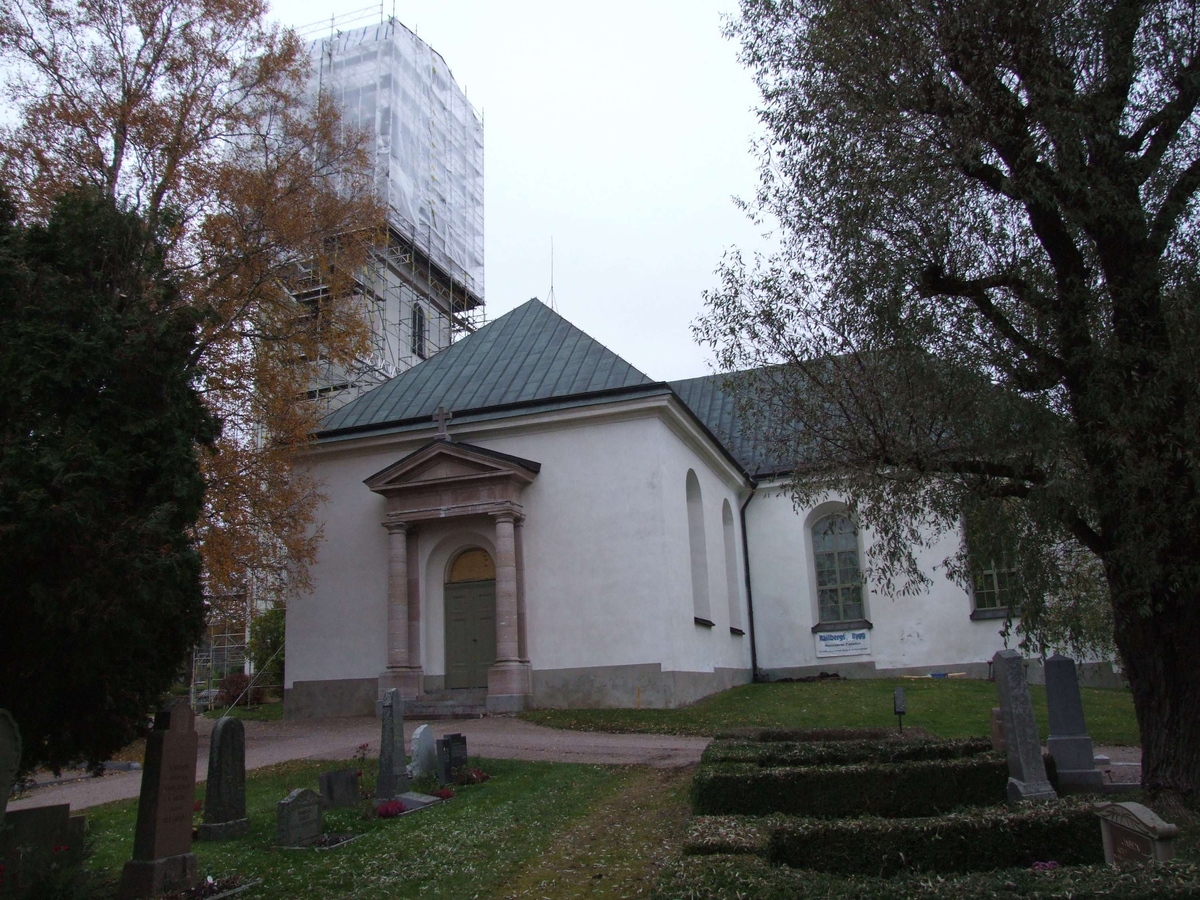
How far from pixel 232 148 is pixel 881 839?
613 inches

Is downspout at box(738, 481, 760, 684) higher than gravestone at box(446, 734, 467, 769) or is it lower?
higher

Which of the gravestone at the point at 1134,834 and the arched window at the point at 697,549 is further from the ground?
the arched window at the point at 697,549

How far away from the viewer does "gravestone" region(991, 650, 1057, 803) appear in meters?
8.59

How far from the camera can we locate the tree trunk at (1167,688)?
26.7 feet

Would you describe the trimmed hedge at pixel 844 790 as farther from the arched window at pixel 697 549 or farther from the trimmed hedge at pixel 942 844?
the arched window at pixel 697 549

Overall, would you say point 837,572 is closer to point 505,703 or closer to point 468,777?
point 505,703

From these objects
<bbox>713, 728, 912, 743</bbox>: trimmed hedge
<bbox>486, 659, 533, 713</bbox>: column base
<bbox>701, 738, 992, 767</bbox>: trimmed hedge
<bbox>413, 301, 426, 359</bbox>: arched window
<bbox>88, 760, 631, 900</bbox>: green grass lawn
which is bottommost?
<bbox>88, 760, 631, 900</bbox>: green grass lawn

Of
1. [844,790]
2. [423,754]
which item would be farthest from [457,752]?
[844,790]

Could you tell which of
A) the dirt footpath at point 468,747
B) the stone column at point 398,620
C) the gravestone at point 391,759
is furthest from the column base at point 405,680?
the gravestone at point 391,759

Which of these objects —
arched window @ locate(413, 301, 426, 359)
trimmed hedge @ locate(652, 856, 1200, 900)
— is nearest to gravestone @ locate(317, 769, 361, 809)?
trimmed hedge @ locate(652, 856, 1200, 900)

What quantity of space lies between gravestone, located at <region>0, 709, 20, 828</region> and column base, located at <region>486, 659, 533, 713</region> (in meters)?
12.2

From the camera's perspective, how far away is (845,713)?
1697 cm

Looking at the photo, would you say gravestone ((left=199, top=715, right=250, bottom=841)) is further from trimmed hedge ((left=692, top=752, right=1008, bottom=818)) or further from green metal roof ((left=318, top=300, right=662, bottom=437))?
green metal roof ((left=318, top=300, right=662, bottom=437))

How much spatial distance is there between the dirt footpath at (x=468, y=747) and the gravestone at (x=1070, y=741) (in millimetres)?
4427
